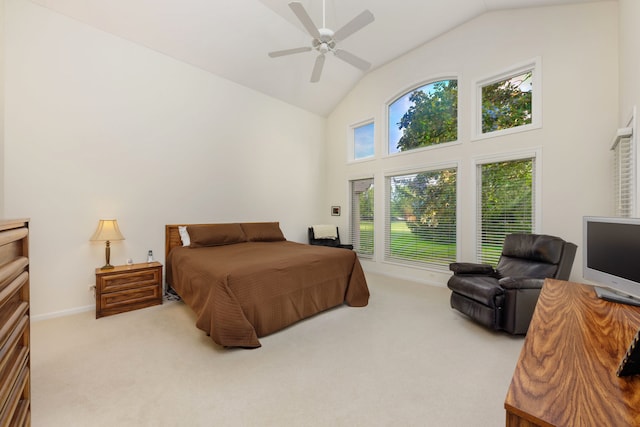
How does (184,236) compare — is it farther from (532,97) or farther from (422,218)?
(532,97)

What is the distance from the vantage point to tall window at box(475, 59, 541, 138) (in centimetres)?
351

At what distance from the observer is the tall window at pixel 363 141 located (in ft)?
18.5

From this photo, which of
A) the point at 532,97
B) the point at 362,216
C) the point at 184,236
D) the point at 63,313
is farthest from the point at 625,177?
the point at 63,313

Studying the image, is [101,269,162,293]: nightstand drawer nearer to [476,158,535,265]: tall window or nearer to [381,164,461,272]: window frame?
[381,164,461,272]: window frame

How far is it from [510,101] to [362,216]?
3145mm

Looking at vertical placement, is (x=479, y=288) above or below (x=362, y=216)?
below

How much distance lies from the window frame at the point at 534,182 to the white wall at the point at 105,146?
12.1 ft

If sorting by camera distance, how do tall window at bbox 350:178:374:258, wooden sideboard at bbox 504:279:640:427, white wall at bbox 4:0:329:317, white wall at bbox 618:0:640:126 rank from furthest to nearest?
tall window at bbox 350:178:374:258 < white wall at bbox 4:0:329:317 < white wall at bbox 618:0:640:126 < wooden sideboard at bbox 504:279:640:427

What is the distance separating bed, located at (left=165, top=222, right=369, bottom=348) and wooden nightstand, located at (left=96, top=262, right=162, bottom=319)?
26 cm

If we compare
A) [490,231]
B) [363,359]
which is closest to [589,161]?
[490,231]

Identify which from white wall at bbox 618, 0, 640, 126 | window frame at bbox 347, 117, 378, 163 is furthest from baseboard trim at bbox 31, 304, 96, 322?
white wall at bbox 618, 0, 640, 126

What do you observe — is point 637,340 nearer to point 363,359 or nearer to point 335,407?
point 335,407

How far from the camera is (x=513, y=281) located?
2588mm

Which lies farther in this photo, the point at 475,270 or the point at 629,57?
the point at 475,270
